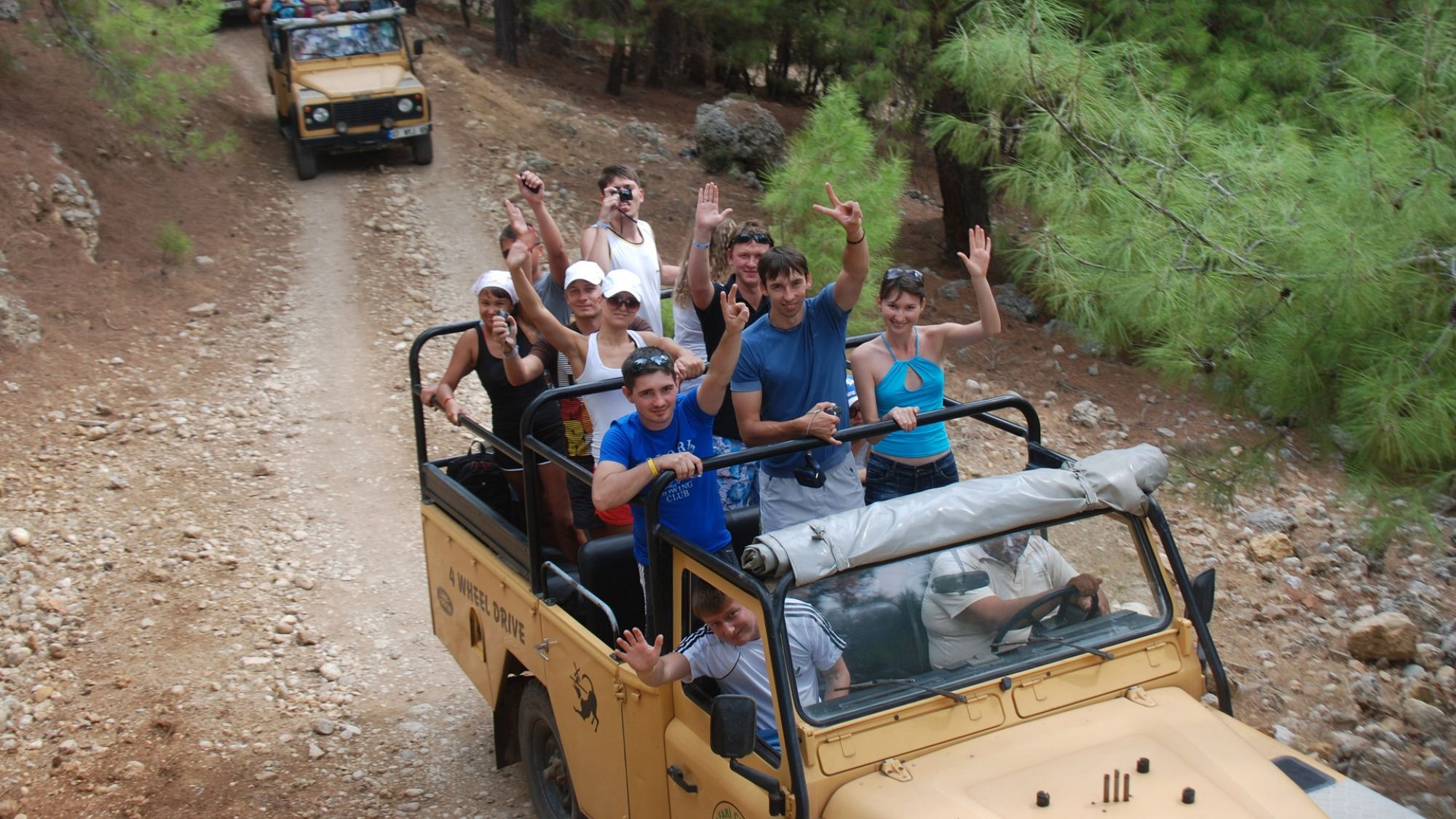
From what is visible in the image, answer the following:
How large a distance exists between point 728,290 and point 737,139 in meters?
11.0

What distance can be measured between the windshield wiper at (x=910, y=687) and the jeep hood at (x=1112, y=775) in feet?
0.38

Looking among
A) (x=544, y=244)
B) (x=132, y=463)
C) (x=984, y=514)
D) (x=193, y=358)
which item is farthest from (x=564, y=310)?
(x=193, y=358)

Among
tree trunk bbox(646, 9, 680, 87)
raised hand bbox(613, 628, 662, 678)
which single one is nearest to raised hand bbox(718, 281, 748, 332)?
raised hand bbox(613, 628, 662, 678)

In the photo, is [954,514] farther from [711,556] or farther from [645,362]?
[645,362]

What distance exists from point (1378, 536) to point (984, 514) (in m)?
2.18

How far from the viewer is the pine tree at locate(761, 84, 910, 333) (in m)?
8.95

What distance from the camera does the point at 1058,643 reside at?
3.40 metres

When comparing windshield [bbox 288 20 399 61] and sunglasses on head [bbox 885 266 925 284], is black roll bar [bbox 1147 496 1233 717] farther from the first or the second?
windshield [bbox 288 20 399 61]

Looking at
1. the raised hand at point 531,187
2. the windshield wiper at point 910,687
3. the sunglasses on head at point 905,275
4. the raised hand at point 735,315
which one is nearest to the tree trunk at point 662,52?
the raised hand at point 531,187

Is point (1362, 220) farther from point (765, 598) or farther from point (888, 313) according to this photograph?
point (765, 598)

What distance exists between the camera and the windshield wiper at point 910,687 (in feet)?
10.5

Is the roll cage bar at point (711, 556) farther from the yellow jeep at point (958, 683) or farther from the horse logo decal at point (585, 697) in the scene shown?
the horse logo decal at point (585, 697)

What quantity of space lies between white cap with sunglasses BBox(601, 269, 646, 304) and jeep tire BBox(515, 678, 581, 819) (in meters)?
1.46

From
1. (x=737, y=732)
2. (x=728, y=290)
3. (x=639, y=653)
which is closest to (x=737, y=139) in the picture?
(x=728, y=290)
